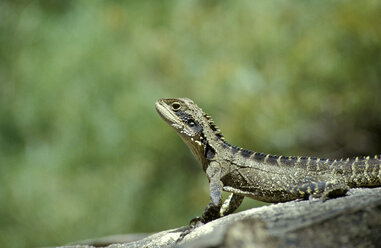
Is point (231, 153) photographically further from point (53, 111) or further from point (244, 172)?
point (53, 111)

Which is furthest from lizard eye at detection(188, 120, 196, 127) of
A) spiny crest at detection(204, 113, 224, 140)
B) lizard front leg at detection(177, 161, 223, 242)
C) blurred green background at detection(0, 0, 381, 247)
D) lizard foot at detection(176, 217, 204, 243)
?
blurred green background at detection(0, 0, 381, 247)

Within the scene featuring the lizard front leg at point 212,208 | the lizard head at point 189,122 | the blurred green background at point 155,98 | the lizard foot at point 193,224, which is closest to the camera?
the lizard foot at point 193,224

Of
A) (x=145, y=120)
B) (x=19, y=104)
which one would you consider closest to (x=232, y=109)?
(x=145, y=120)

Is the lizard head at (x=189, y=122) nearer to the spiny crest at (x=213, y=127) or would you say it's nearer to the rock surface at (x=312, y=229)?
the spiny crest at (x=213, y=127)

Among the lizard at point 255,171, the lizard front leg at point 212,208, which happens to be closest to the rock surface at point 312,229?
the lizard at point 255,171

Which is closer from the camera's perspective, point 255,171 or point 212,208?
point 212,208

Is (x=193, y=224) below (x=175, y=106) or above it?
below

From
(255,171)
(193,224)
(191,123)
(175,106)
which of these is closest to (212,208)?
(193,224)

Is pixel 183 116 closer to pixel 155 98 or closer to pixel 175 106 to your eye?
pixel 175 106
